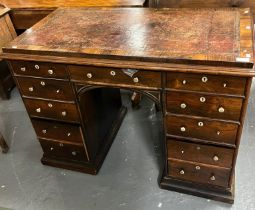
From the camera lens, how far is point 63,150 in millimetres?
1919

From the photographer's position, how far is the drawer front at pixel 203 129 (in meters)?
1.39

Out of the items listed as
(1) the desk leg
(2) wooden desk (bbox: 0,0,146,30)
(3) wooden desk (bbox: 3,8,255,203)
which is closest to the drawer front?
(3) wooden desk (bbox: 3,8,255,203)

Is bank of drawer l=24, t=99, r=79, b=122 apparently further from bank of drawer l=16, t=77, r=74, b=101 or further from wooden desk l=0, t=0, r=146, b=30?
wooden desk l=0, t=0, r=146, b=30

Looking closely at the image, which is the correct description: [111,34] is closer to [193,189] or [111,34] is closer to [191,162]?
[191,162]

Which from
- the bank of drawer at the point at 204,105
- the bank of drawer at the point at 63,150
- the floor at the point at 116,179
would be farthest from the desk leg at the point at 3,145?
the bank of drawer at the point at 204,105

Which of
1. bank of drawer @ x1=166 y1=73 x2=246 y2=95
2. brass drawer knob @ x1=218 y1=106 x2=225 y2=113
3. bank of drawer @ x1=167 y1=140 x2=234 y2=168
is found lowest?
bank of drawer @ x1=167 y1=140 x2=234 y2=168

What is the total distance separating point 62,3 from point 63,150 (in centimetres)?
109

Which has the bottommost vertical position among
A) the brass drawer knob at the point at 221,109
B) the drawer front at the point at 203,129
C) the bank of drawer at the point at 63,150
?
the bank of drawer at the point at 63,150

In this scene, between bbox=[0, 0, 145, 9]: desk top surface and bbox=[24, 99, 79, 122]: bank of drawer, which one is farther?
bbox=[0, 0, 145, 9]: desk top surface

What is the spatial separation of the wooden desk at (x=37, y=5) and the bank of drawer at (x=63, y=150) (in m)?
0.98

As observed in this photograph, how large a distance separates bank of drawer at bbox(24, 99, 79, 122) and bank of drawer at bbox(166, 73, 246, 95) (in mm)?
612

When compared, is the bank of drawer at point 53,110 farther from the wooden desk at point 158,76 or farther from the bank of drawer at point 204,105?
the bank of drawer at point 204,105

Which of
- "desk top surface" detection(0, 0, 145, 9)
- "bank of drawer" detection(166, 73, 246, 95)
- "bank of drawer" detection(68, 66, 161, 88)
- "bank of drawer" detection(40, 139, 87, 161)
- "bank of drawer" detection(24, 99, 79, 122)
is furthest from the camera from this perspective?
"desk top surface" detection(0, 0, 145, 9)

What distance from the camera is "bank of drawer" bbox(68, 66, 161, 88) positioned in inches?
53.8
